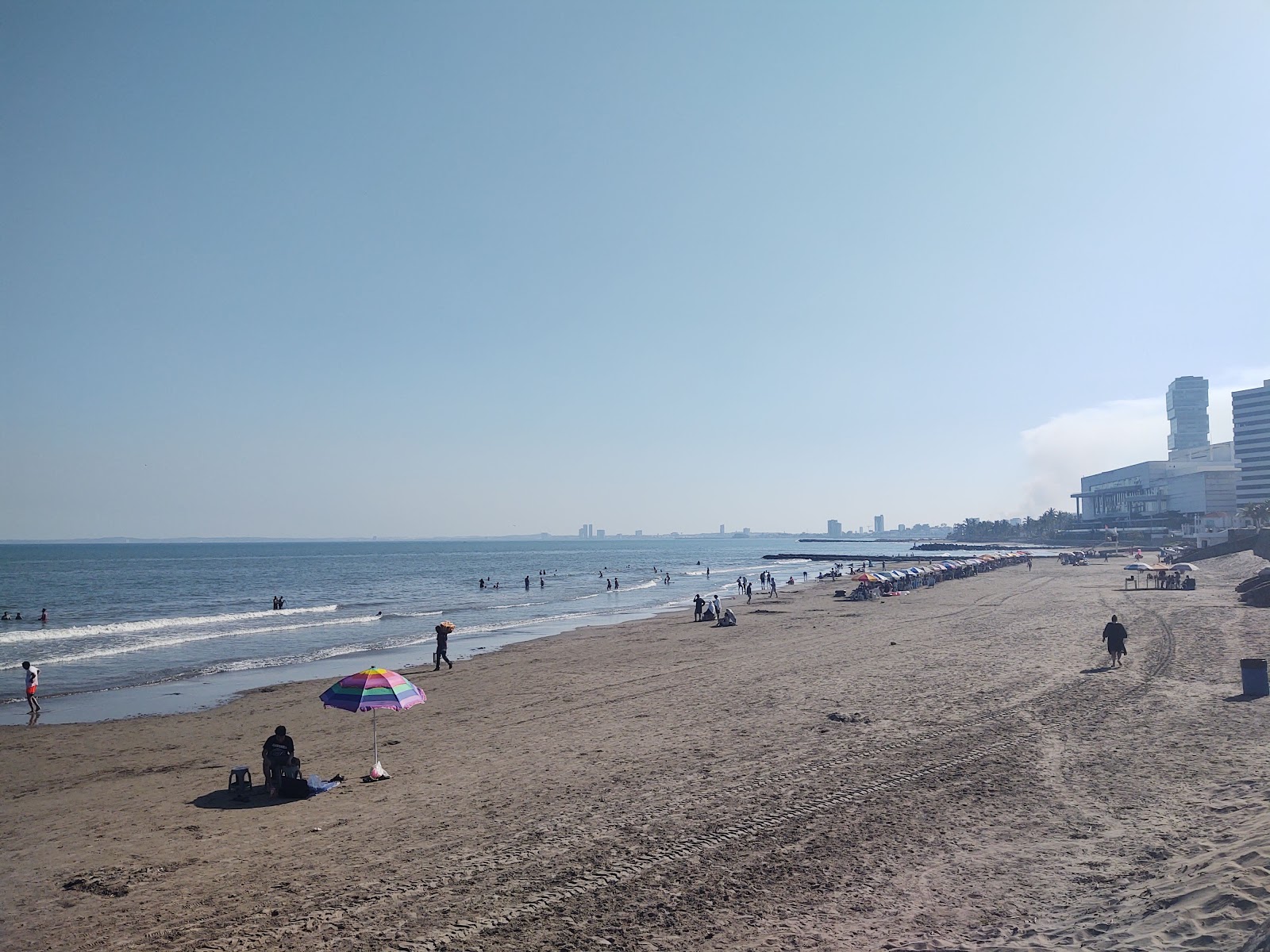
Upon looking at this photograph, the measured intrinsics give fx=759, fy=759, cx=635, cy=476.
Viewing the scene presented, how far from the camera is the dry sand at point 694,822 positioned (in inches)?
270

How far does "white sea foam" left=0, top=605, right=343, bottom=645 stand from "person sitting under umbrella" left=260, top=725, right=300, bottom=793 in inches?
1301

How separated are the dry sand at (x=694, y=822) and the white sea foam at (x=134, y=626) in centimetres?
2427

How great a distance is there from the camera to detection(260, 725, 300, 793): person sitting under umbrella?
447 inches

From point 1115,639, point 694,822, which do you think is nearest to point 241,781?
point 694,822

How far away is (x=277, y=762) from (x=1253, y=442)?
19117cm

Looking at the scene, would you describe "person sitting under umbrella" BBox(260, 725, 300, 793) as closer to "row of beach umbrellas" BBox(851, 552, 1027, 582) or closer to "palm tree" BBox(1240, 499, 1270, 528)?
"row of beach umbrellas" BBox(851, 552, 1027, 582)

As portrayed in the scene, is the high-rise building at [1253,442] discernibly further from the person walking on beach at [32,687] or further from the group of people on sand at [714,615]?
the person walking on beach at [32,687]

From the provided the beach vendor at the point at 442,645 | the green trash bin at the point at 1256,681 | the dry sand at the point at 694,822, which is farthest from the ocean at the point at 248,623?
the green trash bin at the point at 1256,681

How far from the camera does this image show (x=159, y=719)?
18719 millimetres

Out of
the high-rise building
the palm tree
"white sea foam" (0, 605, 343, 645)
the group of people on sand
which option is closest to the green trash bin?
the group of people on sand

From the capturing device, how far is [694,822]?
9.34 meters

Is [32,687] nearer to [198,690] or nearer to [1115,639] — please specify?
[198,690]

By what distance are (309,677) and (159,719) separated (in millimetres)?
6556

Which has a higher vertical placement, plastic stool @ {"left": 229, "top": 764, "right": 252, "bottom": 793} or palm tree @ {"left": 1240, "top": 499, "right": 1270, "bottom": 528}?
Result: palm tree @ {"left": 1240, "top": 499, "right": 1270, "bottom": 528}
